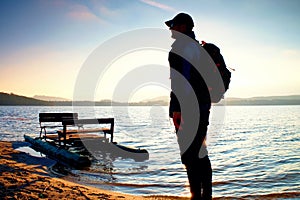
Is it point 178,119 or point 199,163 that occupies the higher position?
point 178,119

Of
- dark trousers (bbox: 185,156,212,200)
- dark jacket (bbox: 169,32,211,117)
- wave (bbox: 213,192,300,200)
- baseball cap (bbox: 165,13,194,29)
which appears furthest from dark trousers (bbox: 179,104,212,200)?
wave (bbox: 213,192,300,200)

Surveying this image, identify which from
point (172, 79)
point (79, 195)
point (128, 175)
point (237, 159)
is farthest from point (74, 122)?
point (172, 79)

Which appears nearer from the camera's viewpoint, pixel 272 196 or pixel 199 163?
pixel 199 163

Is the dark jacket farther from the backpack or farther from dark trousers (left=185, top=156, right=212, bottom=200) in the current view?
dark trousers (left=185, top=156, right=212, bottom=200)

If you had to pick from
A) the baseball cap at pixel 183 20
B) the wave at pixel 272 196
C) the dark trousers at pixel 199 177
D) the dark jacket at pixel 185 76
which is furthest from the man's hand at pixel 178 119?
the wave at pixel 272 196

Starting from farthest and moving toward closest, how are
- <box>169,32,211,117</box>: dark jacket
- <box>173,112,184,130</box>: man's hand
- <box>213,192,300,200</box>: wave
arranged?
<box>213,192,300,200</box>: wave → <box>173,112,184,130</box>: man's hand → <box>169,32,211,117</box>: dark jacket

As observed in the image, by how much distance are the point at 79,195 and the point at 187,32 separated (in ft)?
15.9

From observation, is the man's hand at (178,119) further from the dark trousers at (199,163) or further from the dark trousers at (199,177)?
the dark trousers at (199,177)

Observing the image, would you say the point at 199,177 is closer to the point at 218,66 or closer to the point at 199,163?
the point at 199,163

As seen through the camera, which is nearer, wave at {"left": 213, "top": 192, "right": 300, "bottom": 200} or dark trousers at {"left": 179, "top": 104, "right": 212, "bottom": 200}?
dark trousers at {"left": 179, "top": 104, "right": 212, "bottom": 200}

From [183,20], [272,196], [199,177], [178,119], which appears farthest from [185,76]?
[272,196]

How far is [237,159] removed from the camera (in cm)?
1522

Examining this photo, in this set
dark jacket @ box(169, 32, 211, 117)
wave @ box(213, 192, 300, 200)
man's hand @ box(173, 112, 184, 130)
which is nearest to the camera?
dark jacket @ box(169, 32, 211, 117)

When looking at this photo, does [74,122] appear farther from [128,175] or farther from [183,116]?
[183,116]
